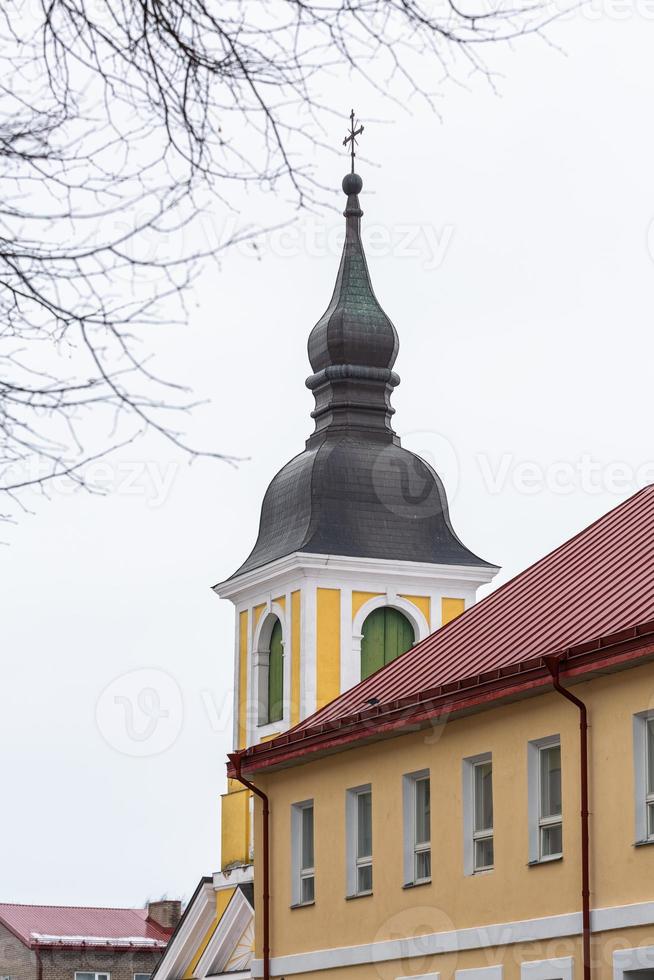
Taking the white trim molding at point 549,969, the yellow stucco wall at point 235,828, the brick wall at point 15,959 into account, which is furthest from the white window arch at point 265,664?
the white trim molding at point 549,969

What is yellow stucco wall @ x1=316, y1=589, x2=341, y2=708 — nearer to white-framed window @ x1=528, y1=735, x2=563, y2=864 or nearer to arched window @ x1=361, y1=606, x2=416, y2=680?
arched window @ x1=361, y1=606, x2=416, y2=680

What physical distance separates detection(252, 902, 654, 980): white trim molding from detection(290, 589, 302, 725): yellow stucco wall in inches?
656

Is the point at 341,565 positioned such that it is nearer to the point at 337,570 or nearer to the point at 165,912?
the point at 337,570

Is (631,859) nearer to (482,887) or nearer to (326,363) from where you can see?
(482,887)

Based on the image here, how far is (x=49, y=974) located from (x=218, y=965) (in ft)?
78.0

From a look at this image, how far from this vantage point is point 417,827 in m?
25.9

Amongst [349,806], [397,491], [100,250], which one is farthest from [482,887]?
[397,491]

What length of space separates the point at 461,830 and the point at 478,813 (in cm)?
28

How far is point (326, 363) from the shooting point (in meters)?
51.7

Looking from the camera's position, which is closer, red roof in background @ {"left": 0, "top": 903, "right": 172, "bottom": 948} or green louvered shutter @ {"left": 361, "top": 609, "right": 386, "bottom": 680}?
green louvered shutter @ {"left": 361, "top": 609, "right": 386, "bottom": 680}

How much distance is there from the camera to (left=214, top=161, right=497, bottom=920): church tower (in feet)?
153

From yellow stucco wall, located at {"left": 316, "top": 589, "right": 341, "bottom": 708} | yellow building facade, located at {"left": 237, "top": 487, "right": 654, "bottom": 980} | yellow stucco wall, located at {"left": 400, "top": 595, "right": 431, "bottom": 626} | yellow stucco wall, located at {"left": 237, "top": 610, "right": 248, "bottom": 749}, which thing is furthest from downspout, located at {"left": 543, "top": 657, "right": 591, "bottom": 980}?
yellow stucco wall, located at {"left": 400, "top": 595, "right": 431, "bottom": 626}

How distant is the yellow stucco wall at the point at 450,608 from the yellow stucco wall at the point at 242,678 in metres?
4.53

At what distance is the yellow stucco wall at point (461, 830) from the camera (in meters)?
21.8
